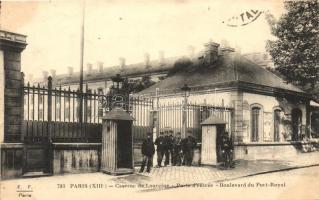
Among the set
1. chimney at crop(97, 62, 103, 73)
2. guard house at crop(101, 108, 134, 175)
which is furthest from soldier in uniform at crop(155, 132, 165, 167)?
chimney at crop(97, 62, 103, 73)

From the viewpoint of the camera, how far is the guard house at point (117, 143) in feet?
35.0

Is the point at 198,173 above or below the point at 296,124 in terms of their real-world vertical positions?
below

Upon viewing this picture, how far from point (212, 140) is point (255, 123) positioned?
509 centimetres

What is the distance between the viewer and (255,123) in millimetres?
18141

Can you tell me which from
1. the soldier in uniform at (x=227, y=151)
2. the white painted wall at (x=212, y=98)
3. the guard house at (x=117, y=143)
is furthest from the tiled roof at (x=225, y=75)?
the guard house at (x=117, y=143)

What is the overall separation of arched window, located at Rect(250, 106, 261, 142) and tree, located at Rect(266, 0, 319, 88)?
197 centimetres

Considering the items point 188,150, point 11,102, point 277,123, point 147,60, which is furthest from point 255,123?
point 147,60

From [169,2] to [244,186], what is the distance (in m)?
5.19

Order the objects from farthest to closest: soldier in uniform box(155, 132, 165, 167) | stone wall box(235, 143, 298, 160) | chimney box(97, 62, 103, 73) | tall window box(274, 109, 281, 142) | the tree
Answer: chimney box(97, 62, 103, 73), tall window box(274, 109, 281, 142), stone wall box(235, 143, 298, 160), the tree, soldier in uniform box(155, 132, 165, 167)

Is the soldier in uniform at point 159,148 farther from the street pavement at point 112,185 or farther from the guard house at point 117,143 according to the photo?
the guard house at point 117,143

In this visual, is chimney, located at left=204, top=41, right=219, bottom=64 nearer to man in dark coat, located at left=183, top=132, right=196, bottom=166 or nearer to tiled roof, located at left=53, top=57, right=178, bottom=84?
man in dark coat, located at left=183, top=132, right=196, bottom=166

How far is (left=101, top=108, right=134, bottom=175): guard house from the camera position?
1067 cm

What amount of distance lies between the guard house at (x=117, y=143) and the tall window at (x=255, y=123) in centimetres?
833

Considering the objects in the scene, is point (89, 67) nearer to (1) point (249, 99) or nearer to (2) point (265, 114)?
(2) point (265, 114)
